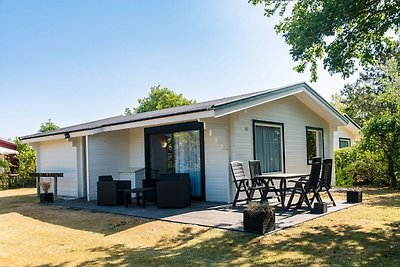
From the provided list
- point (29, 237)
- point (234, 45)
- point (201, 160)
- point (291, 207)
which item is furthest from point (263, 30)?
point (29, 237)

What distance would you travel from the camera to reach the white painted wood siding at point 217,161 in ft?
28.5

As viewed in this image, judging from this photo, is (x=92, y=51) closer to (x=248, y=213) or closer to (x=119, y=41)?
(x=119, y=41)

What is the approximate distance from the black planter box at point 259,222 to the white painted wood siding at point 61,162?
7752mm

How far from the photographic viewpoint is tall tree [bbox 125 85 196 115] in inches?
1602

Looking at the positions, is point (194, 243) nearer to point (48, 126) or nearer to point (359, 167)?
point (359, 167)

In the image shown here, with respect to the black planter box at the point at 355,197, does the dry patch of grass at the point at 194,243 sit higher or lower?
lower

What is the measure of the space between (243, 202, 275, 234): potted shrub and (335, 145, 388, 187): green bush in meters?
8.72

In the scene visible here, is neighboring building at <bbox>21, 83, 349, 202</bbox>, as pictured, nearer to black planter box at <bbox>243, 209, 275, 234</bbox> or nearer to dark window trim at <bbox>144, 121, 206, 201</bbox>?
dark window trim at <bbox>144, 121, 206, 201</bbox>

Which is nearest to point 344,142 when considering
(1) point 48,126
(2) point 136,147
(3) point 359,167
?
(3) point 359,167

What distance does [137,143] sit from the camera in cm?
1136

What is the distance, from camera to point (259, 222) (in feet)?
17.4

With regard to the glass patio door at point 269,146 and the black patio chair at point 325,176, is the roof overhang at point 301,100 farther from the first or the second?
the black patio chair at point 325,176

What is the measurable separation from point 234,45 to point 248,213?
8.52 metres

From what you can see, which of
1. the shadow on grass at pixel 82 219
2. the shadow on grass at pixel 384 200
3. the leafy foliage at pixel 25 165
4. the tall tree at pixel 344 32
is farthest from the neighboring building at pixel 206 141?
the leafy foliage at pixel 25 165
